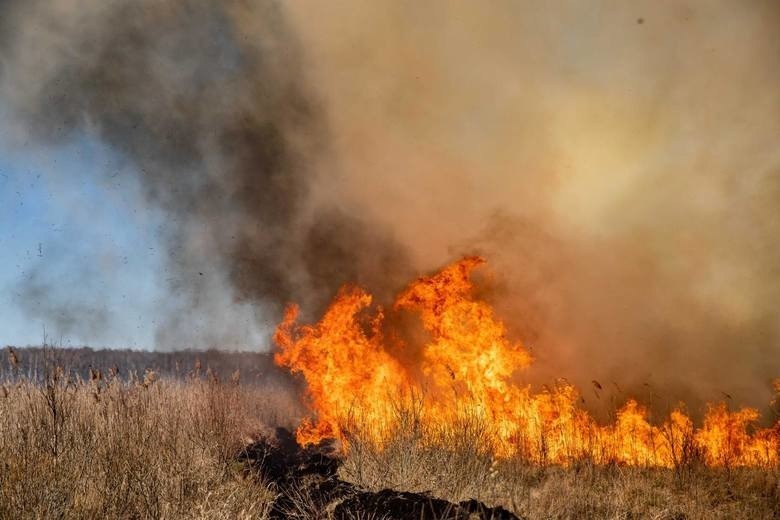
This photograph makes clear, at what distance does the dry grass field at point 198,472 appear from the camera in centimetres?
636

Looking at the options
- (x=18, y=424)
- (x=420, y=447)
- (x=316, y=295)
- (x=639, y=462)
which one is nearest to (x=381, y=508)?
(x=420, y=447)

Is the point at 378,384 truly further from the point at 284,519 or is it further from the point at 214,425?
the point at 284,519

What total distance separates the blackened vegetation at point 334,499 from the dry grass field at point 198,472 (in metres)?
0.37

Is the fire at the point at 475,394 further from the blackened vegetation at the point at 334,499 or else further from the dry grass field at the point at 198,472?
the blackened vegetation at the point at 334,499

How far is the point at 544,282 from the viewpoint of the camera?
800 inches

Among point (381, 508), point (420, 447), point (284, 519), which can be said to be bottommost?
point (284, 519)

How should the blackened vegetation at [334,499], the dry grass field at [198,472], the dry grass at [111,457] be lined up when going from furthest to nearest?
the dry grass field at [198,472] < the dry grass at [111,457] < the blackened vegetation at [334,499]

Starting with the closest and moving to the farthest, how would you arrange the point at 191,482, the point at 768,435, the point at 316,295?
the point at 191,482 → the point at 768,435 → the point at 316,295

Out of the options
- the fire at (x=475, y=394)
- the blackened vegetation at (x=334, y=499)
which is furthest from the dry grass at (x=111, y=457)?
the fire at (x=475, y=394)

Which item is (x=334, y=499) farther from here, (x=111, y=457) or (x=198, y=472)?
(x=111, y=457)

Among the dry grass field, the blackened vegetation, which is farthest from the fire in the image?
the blackened vegetation

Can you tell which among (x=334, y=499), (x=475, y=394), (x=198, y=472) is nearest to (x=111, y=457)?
(x=198, y=472)

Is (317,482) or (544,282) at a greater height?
(544,282)

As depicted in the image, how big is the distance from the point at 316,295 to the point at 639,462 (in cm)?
1340
